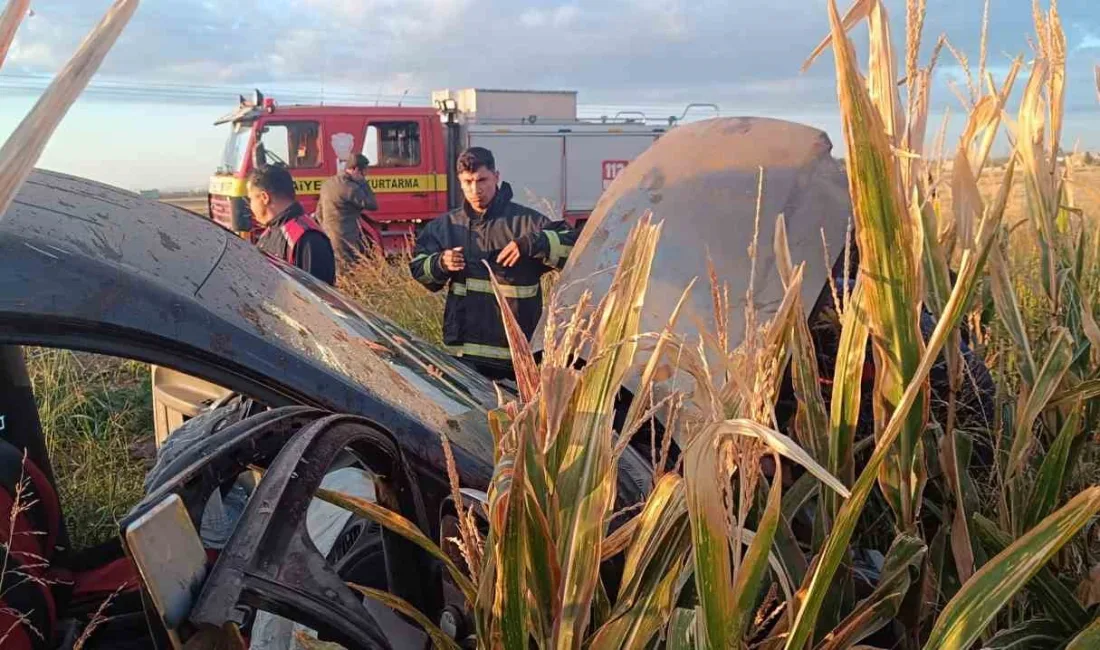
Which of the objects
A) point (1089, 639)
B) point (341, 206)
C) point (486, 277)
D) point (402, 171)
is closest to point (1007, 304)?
point (1089, 639)

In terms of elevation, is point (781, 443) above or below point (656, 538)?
above

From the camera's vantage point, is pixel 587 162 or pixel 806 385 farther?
pixel 587 162

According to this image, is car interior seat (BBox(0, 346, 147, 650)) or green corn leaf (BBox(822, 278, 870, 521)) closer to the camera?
green corn leaf (BBox(822, 278, 870, 521))

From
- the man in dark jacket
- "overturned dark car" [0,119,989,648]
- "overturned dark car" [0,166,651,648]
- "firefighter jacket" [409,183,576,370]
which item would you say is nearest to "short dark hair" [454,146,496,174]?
"firefighter jacket" [409,183,576,370]

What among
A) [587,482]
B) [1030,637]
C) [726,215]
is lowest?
[1030,637]

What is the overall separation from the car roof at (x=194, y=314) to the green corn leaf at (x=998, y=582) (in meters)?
0.91

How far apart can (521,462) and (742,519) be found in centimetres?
32

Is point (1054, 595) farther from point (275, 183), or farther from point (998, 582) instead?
point (275, 183)

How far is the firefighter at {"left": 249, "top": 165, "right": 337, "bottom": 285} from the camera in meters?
4.84

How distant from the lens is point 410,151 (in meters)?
13.5

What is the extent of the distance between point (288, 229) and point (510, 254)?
135 cm

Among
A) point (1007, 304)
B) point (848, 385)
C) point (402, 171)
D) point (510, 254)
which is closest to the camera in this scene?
point (848, 385)

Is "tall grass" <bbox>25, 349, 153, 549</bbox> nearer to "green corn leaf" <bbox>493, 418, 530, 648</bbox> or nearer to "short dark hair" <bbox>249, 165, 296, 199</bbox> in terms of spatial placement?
"short dark hair" <bbox>249, 165, 296, 199</bbox>

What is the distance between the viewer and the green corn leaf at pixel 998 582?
3.89ft
